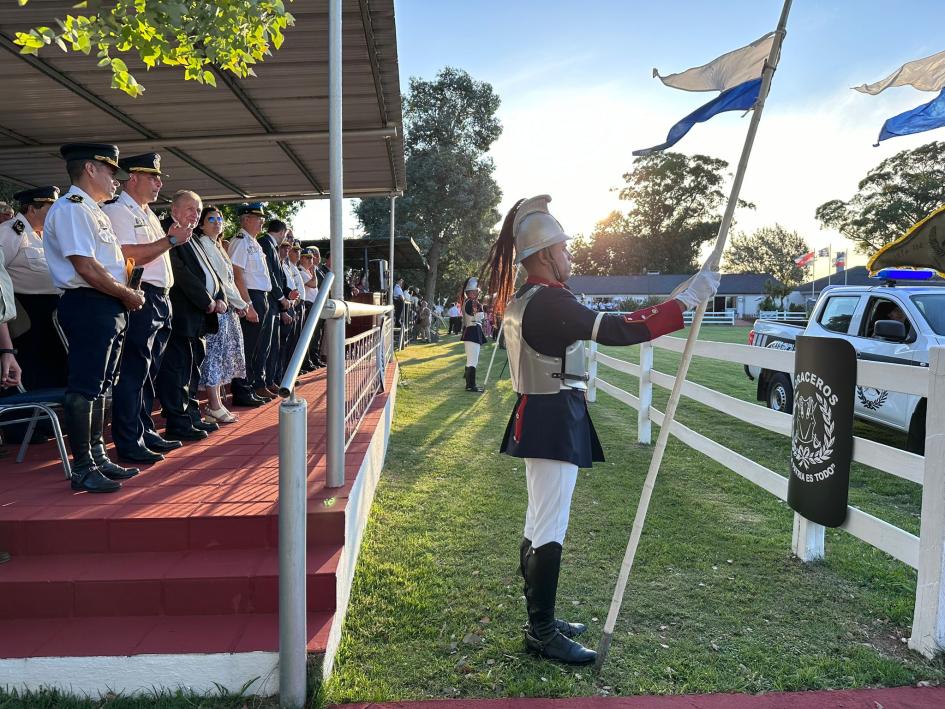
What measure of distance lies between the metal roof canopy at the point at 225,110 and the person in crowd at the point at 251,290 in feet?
2.93

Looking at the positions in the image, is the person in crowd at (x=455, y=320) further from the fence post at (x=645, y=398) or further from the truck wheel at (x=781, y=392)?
the fence post at (x=645, y=398)

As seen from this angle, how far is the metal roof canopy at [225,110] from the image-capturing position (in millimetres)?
4297

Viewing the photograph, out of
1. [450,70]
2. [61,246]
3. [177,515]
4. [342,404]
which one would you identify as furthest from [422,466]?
[450,70]

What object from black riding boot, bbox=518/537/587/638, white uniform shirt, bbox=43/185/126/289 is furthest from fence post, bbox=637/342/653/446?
white uniform shirt, bbox=43/185/126/289

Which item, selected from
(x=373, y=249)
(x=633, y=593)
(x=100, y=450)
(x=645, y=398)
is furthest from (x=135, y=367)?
(x=373, y=249)

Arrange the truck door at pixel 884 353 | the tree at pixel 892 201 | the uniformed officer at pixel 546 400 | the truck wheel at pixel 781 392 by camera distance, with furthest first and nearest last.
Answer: the tree at pixel 892 201 → the truck wheel at pixel 781 392 → the truck door at pixel 884 353 → the uniformed officer at pixel 546 400

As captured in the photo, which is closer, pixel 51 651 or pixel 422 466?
pixel 51 651

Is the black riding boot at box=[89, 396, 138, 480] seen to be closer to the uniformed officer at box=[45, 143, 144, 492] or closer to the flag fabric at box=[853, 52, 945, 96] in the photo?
the uniformed officer at box=[45, 143, 144, 492]

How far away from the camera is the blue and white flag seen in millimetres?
2588

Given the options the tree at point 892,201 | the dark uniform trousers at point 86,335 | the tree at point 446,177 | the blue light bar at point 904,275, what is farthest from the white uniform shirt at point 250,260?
the tree at point 892,201

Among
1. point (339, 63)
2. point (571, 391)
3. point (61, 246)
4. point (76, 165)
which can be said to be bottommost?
point (571, 391)

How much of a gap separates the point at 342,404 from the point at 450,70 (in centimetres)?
3682

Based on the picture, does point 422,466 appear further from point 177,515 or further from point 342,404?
point 177,515

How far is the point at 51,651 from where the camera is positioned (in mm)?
2453
